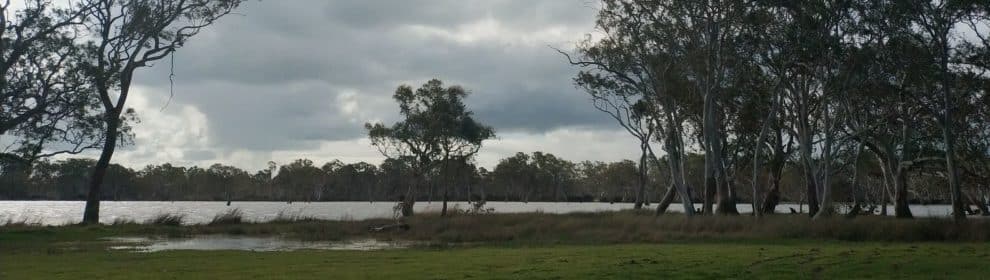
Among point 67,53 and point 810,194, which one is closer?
point 67,53

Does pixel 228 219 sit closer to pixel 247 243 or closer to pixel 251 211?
pixel 247 243

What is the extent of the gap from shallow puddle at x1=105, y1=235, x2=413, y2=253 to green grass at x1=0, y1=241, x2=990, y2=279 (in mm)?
5141

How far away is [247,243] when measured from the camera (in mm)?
30797

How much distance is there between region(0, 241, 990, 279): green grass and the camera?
15328mm

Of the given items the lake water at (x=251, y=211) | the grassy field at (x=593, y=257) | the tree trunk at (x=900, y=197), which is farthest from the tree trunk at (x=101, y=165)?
the tree trunk at (x=900, y=197)

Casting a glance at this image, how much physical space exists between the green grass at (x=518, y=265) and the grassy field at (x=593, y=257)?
0.02 metres

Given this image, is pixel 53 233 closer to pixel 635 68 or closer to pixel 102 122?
pixel 102 122

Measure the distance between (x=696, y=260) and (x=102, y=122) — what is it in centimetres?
2871

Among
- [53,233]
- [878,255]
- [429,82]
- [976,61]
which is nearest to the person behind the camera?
[878,255]

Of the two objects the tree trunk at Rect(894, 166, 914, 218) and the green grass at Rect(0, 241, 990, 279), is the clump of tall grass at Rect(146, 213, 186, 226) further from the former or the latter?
the tree trunk at Rect(894, 166, 914, 218)

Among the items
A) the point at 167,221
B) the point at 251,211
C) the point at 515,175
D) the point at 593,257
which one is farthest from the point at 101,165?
the point at 515,175

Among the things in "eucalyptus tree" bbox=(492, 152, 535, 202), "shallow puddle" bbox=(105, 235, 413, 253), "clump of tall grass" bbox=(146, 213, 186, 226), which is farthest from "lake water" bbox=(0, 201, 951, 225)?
"eucalyptus tree" bbox=(492, 152, 535, 202)

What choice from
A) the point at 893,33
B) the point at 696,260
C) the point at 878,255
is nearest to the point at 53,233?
the point at 696,260

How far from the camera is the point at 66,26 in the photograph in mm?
34969
